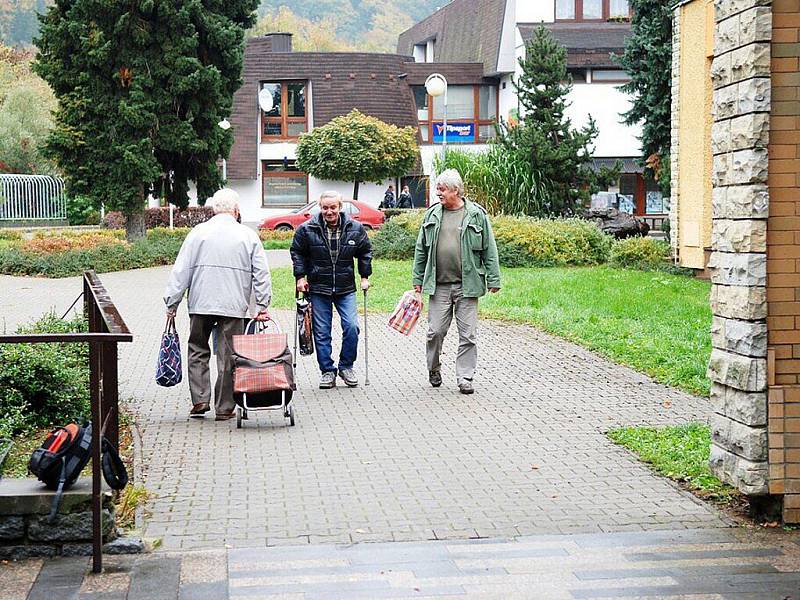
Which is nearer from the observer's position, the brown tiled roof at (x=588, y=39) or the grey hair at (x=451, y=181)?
the grey hair at (x=451, y=181)

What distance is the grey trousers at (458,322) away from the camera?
37.8ft

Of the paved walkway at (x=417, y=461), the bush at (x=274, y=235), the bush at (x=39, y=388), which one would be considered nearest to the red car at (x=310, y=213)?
the bush at (x=274, y=235)

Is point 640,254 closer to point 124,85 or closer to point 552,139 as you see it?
point 552,139

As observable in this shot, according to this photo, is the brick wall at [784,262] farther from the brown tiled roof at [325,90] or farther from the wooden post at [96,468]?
the brown tiled roof at [325,90]

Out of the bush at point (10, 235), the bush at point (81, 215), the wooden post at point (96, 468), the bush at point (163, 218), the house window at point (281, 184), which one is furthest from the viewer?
the house window at point (281, 184)

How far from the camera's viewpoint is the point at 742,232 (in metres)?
6.63

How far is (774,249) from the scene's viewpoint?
259 inches

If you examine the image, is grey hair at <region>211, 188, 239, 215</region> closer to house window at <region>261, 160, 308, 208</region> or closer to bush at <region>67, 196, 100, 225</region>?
bush at <region>67, 196, 100, 225</region>

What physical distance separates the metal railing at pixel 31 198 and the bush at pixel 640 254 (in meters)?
29.4

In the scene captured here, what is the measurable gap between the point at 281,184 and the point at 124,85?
2516 centimetres

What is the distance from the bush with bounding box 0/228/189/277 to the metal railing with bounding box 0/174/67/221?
20.3m

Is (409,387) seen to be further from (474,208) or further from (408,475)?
(408,475)

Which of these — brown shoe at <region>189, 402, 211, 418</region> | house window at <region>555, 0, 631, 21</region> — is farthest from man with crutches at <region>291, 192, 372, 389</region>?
house window at <region>555, 0, 631, 21</region>

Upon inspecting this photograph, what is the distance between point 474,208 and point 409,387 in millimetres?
1827
